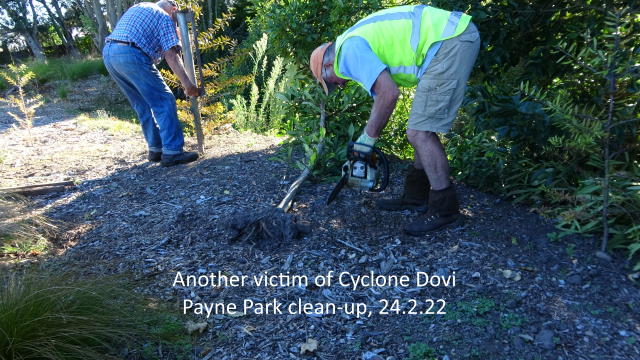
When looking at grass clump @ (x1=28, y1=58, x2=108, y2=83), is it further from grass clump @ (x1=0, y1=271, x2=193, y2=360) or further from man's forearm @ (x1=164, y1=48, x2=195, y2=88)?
grass clump @ (x1=0, y1=271, x2=193, y2=360)

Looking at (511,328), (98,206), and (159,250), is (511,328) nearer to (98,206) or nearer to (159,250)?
(159,250)

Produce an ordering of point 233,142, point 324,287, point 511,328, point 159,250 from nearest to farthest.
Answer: point 511,328 < point 324,287 < point 159,250 < point 233,142

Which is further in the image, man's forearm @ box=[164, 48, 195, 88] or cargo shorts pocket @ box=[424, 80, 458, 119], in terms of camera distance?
man's forearm @ box=[164, 48, 195, 88]

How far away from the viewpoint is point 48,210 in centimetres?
384

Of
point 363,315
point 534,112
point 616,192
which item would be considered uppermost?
point 534,112

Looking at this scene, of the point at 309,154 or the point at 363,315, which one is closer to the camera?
A: the point at 363,315

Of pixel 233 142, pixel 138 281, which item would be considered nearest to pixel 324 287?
pixel 138 281

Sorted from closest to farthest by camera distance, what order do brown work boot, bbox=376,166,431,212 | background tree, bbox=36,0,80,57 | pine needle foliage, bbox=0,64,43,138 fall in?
brown work boot, bbox=376,166,431,212, pine needle foliage, bbox=0,64,43,138, background tree, bbox=36,0,80,57

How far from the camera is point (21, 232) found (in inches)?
122

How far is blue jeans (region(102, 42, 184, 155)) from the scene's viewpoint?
420 centimetres

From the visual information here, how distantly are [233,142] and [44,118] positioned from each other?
4.82 meters

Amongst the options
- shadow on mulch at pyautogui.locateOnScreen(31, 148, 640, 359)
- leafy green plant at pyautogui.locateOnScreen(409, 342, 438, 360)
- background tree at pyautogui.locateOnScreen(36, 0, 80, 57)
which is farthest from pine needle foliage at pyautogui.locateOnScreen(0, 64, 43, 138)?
background tree at pyautogui.locateOnScreen(36, 0, 80, 57)

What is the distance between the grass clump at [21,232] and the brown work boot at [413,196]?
2.47 metres

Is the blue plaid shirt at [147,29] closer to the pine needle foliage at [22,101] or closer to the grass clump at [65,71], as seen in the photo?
the pine needle foliage at [22,101]
